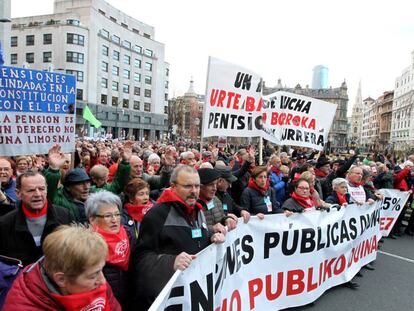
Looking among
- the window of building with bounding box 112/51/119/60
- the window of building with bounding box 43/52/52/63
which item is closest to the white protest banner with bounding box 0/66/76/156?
the window of building with bounding box 43/52/52/63

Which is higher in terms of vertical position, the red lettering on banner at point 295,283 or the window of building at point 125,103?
the window of building at point 125,103

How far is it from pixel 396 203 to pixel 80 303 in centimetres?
793

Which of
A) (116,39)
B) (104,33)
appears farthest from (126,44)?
(104,33)

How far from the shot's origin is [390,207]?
25.9 ft

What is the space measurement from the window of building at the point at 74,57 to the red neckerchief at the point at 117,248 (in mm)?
50073

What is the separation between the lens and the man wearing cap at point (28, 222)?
2.57 m

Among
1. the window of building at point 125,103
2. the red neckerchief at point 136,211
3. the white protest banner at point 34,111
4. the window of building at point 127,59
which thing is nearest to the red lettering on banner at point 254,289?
the red neckerchief at point 136,211

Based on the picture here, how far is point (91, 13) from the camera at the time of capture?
48906 millimetres

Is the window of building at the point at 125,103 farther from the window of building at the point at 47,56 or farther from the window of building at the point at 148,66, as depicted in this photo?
the window of building at the point at 47,56

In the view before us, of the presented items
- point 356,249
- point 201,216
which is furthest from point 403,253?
point 201,216

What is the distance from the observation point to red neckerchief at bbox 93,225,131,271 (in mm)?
2609

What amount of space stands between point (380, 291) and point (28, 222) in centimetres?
490

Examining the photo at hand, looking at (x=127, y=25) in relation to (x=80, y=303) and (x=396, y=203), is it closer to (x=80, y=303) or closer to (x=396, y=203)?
(x=396, y=203)

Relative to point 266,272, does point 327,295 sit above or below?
below
